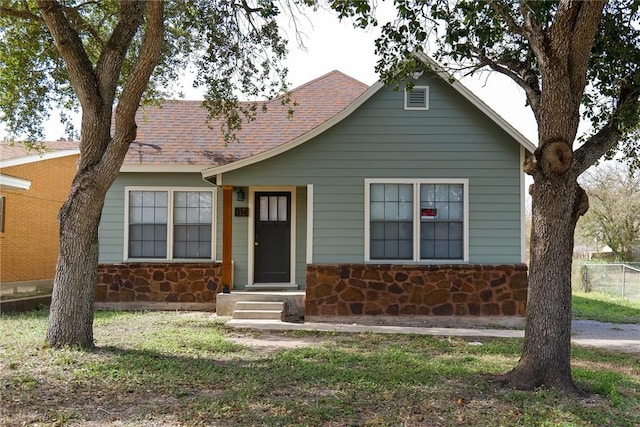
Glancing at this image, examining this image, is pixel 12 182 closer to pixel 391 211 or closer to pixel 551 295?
pixel 391 211

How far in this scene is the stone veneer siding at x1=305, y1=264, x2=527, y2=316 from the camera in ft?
36.1

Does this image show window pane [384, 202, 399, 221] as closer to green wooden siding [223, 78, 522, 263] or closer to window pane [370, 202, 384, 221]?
window pane [370, 202, 384, 221]

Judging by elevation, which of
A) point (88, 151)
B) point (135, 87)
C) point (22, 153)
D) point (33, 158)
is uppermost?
point (22, 153)

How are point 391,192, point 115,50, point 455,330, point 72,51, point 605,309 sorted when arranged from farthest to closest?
1. point 605,309
2. point 391,192
3. point 455,330
4. point 115,50
5. point 72,51

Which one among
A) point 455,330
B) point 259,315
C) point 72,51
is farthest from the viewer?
point 259,315

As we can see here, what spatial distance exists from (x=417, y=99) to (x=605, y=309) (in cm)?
785

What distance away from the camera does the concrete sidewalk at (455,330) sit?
9.91 m

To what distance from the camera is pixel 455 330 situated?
10.4 meters

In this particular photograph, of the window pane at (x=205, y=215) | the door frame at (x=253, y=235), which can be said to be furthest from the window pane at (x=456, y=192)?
the window pane at (x=205, y=215)

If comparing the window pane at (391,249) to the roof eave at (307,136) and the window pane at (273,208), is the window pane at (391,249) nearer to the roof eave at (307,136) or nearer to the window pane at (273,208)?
the roof eave at (307,136)

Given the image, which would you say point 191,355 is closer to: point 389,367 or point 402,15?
point 389,367

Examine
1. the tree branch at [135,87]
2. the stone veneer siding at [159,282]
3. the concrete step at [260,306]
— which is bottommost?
the concrete step at [260,306]

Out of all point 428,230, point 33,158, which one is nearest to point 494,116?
point 428,230

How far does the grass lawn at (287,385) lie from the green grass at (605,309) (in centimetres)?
464
